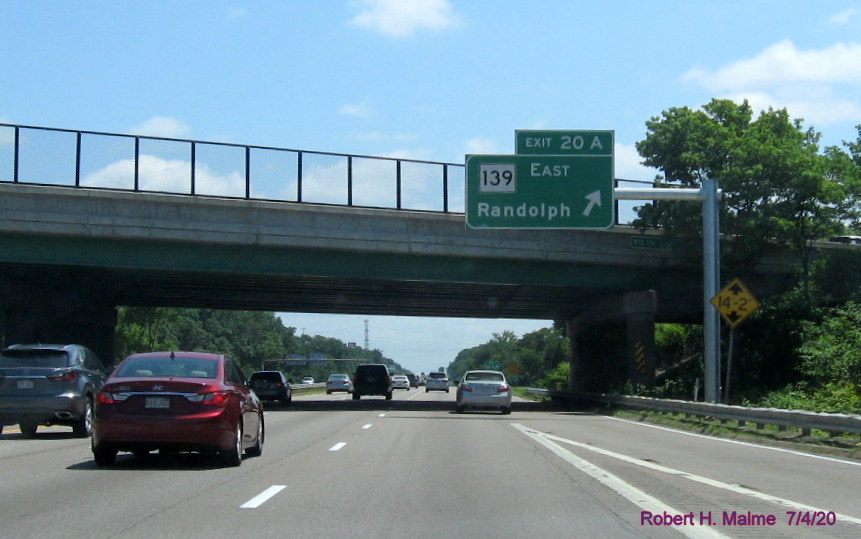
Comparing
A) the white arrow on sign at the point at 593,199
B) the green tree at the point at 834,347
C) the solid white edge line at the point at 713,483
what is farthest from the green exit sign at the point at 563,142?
the solid white edge line at the point at 713,483

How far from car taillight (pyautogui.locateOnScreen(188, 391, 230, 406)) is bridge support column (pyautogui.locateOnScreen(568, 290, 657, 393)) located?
26653 mm

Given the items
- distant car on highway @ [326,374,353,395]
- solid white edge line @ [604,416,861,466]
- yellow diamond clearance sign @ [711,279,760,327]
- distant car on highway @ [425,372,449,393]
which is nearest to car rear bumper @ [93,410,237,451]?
solid white edge line @ [604,416,861,466]

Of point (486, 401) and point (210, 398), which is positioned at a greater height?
point (210, 398)

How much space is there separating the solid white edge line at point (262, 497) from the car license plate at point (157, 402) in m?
2.02

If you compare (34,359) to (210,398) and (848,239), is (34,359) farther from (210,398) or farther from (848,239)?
(848,239)

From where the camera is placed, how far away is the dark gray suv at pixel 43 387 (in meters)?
17.9

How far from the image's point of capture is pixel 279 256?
33.5 metres

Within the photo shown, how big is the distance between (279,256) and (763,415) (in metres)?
18.1

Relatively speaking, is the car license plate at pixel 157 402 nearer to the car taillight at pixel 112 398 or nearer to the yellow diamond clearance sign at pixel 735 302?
the car taillight at pixel 112 398

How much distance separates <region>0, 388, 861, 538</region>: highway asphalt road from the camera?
28.8 feet

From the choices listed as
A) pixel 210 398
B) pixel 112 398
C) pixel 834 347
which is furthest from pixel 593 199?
pixel 112 398

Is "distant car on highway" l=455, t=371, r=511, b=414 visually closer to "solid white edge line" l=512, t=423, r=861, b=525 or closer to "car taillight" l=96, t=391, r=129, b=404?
"solid white edge line" l=512, t=423, r=861, b=525

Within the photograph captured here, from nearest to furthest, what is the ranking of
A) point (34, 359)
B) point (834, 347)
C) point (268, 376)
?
point (34, 359)
point (834, 347)
point (268, 376)

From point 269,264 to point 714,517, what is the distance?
25434mm
